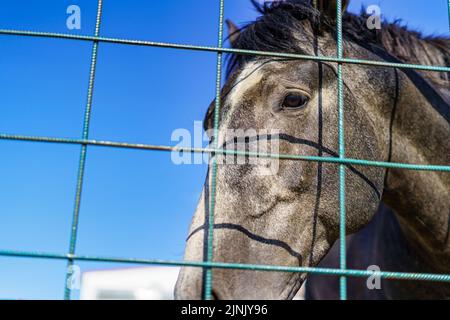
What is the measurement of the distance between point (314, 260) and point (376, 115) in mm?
878

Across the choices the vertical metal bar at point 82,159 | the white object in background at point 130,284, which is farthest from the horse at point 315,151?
the white object in background at point 130,284

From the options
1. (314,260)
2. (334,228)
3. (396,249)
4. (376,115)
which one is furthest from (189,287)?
(396,249)

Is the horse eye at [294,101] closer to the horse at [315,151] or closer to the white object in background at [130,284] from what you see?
the horse at [315,151]

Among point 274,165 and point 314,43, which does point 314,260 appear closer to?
point 274,165

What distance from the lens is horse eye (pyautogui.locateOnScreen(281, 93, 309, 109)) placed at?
8.15 ft

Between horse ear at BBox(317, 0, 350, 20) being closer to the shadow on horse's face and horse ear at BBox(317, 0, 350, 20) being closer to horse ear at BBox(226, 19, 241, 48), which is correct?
the shadow on horse's face

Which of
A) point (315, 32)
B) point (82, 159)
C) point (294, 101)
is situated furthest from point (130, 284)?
A: point (82, 159)

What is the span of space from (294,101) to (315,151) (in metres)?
0.27

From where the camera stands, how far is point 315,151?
7.91ft

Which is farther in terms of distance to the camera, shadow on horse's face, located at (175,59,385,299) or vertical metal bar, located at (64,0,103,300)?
shadow on horse's face, located at (175,59,385,299)

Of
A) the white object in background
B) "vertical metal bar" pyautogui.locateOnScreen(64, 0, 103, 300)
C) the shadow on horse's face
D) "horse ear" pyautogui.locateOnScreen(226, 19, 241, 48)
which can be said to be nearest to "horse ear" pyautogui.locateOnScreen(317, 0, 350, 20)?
the shadow on horse's face

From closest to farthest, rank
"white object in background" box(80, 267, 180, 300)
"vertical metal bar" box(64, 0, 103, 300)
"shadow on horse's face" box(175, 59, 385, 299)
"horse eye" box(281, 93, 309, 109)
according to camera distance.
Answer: "vertical metal bar" box(64, 0, 103, 300) < "shadow on horse's face" box(175, 59, 385, 299) < "horse eye" box(281, 93, 309, 109) < "white object in background" box(80, 267, 180, 300)

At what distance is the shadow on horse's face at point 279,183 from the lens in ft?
6.79

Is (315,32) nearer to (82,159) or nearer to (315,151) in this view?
(315,151)
